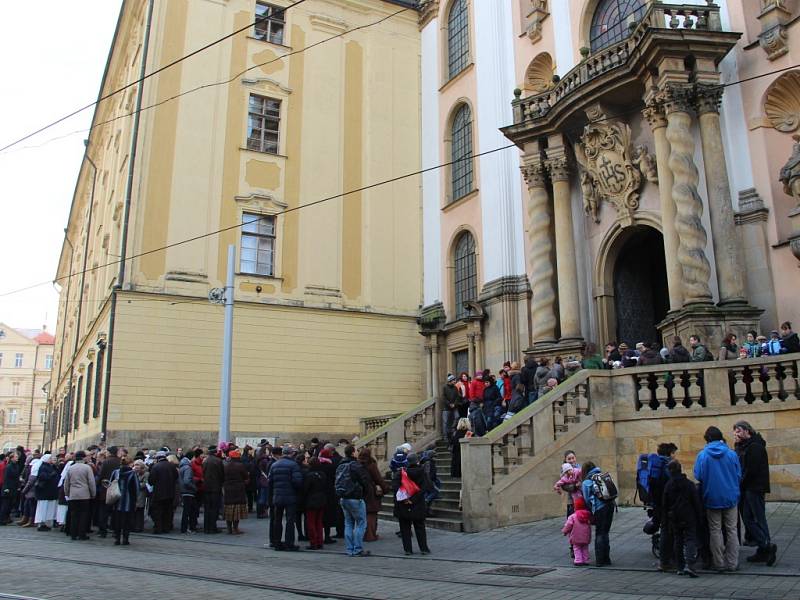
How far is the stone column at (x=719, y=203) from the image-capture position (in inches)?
634

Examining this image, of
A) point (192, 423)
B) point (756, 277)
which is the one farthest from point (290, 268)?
point (756, 277)

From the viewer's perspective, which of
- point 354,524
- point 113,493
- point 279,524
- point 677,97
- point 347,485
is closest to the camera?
point 347,485

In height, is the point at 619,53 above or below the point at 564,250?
above

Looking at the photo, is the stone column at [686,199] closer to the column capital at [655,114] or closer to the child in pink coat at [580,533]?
the column capital at [655,114]

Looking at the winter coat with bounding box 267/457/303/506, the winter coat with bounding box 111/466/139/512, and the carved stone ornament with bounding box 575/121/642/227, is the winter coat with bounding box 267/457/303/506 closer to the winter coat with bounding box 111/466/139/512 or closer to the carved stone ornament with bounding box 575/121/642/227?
the winter coat with bounding box 111/466/139/512

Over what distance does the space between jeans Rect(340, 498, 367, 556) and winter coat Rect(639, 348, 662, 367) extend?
6.13 m

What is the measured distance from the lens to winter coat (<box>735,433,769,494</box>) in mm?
8820

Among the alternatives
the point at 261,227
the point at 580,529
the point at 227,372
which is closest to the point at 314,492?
the point at 580,529

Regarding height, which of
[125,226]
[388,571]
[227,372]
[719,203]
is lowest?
[388,571]

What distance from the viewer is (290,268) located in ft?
82.2

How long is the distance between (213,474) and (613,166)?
12.1 meters

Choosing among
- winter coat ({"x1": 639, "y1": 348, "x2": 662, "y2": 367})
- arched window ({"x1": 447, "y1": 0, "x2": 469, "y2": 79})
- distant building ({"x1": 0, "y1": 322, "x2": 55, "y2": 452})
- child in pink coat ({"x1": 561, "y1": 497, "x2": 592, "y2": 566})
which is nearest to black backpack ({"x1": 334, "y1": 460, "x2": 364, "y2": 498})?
child in pink coat ({"x1": 561, "y1": 497, "x2": 592, "y2": 566})

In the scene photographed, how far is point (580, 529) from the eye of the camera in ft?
31.2

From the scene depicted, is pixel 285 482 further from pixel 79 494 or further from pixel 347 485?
pixel 79 494
